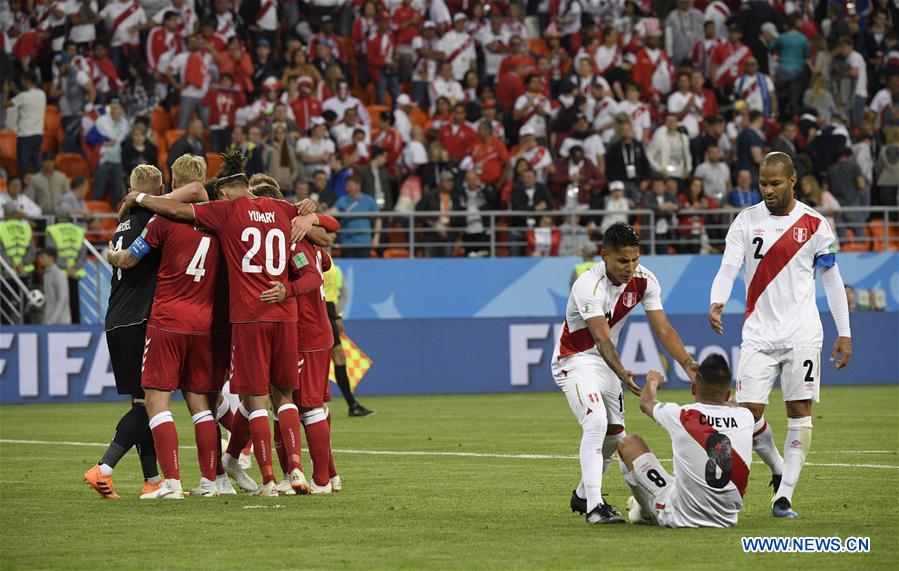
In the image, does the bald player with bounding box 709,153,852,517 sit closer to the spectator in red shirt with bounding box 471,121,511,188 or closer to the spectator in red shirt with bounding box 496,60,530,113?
the spectator in red shirt with bounding box 471,121,511,188

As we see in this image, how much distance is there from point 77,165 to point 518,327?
331 inches

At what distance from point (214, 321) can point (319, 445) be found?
4.01 feet

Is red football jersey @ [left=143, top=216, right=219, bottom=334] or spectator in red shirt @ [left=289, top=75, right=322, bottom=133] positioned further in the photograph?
spectator in red shirt @ [left=289, top=75, right=322, bottom=133]

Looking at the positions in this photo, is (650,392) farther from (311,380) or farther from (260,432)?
(311,380)

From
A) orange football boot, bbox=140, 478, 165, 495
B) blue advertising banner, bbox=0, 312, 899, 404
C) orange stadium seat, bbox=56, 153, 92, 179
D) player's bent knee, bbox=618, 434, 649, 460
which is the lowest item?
blue advertising banner, bbox=0, 312, 899, 404

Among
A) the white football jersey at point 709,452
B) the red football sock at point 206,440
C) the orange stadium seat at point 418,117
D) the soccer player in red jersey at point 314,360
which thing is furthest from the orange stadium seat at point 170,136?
the white football jersey at point 709,452

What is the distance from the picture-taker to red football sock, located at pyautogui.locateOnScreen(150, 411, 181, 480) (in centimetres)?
1112

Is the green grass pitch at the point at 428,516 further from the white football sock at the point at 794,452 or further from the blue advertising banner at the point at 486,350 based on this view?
the blue advertising banner at the point at 486,350

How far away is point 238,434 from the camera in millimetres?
11984

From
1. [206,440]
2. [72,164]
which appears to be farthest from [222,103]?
[206,440]

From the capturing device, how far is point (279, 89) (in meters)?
28.5

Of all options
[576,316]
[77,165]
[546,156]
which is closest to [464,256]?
[546,156]

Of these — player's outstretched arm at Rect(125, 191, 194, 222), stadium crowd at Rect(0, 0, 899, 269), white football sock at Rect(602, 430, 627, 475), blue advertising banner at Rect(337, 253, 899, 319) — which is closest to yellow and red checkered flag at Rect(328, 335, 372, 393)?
stadium crowd at Rect(0, 0, 899, 269)

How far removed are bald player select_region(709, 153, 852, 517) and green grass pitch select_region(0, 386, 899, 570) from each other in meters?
0.71
